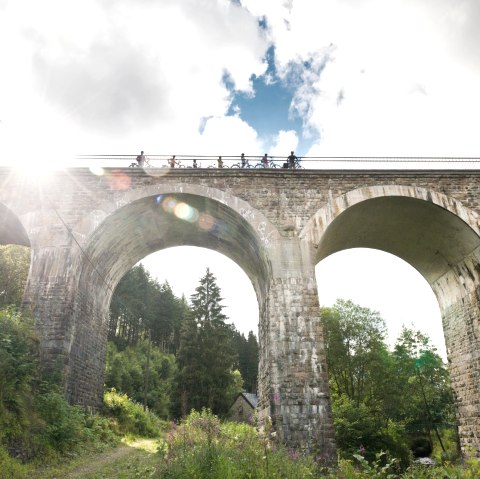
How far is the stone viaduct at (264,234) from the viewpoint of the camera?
485 inches

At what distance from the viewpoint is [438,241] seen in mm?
15383

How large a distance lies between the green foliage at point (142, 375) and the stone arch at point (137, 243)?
25.8 m

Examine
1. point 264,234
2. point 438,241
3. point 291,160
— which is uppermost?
point 291,160

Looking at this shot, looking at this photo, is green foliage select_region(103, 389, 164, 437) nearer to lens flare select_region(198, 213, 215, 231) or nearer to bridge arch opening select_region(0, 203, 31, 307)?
lens flare select_region(198, 213, 215, 231)

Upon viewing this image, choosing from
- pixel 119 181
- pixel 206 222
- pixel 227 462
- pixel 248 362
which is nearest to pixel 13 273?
pixel 119 181

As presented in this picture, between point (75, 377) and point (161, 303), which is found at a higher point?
point (161, 303)

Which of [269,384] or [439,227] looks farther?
Answer: [439,227]

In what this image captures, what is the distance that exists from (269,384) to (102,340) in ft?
24.4

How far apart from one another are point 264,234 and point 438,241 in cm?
713

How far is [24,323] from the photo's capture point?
1120 centimetres

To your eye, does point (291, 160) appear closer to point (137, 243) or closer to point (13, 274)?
point (137, 243)

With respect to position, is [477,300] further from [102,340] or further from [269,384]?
[102,340]

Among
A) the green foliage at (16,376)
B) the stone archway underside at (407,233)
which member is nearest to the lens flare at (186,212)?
the stone archway underside at (407,233)

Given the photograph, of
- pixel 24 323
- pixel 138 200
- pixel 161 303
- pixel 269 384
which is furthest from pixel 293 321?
pixel 161 303
